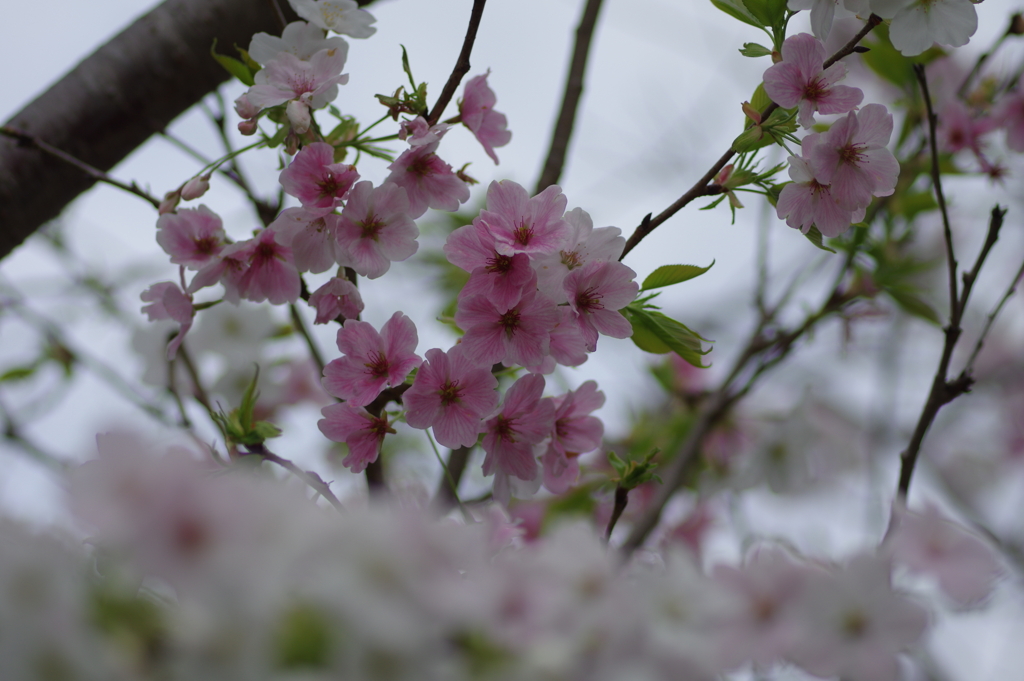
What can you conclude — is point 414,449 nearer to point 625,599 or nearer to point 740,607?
point 740,607

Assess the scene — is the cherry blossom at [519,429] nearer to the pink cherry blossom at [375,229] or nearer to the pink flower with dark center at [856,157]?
the pink cherry blossom at [375,229]

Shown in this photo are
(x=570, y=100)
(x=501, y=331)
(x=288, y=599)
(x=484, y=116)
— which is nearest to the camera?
(x=288, y=599)

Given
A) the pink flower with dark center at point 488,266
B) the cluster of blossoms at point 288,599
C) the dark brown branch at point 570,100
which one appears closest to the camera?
the cluster of blossoms at point 288,599

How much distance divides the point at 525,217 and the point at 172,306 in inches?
13.9

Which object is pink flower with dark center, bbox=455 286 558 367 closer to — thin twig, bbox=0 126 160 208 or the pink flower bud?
the pink flower bud

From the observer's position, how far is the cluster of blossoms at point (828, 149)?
1.98 feet

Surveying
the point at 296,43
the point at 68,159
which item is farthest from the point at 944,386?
the point at 68,159

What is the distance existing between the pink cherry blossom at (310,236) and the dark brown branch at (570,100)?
56 cm

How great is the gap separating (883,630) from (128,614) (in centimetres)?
51

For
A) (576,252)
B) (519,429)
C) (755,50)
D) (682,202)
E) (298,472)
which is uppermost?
(755,50)

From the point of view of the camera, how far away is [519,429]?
64 centimetres

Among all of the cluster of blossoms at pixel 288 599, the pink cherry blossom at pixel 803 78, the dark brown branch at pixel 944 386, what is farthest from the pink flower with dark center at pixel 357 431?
the dark brown branch at pixel 944 386

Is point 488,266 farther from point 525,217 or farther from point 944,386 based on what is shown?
point 944,386

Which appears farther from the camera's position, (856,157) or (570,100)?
(570,100)
